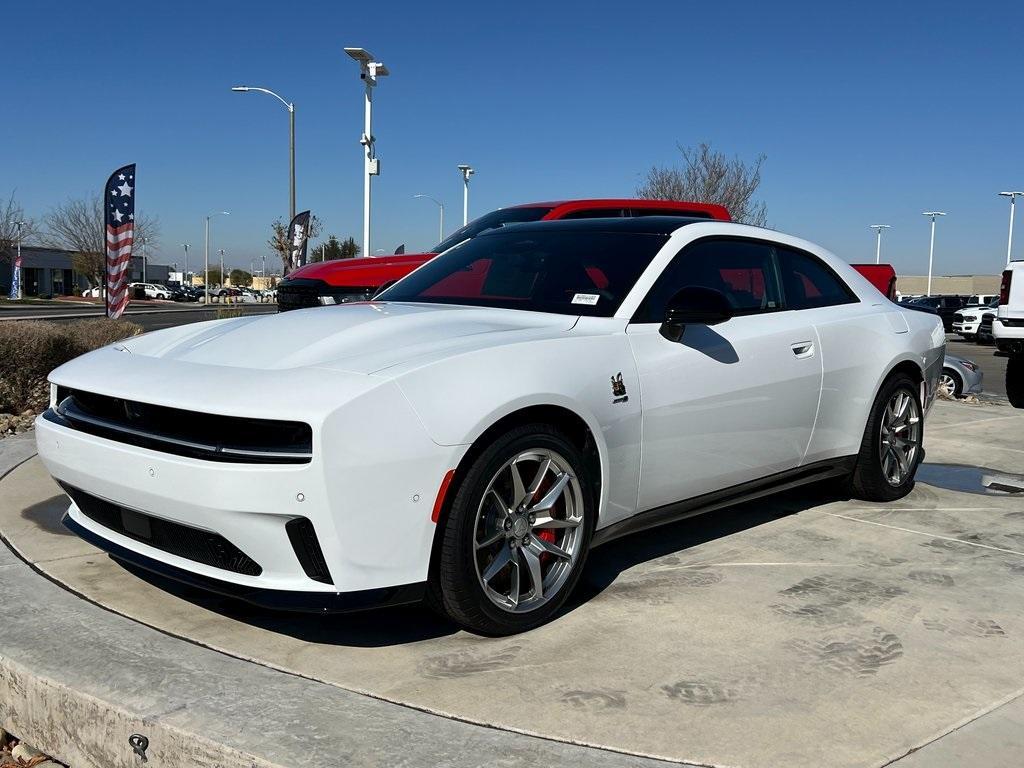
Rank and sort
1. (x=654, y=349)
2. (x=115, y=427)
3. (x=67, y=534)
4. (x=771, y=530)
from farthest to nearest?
(x=771, y=530)
(x=67, y=534)
(x=654, y=349)
(x=115, y=427)

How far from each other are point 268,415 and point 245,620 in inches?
38.4

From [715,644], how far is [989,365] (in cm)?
2049

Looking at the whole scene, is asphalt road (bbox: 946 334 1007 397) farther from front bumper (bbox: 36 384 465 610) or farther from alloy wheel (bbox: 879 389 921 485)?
front bumper (bbox: 36 384 465 610)

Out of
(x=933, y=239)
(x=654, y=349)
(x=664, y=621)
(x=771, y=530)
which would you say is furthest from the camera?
(x=933, y=239)

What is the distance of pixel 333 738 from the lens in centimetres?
251

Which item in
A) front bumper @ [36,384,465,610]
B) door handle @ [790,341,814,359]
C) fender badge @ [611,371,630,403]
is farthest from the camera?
door handle @ [790,341,814,359]

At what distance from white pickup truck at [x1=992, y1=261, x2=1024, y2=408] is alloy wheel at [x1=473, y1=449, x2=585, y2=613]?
27.4ft

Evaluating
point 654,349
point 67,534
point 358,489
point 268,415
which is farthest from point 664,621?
point 67,534

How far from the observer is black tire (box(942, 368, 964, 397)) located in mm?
11602

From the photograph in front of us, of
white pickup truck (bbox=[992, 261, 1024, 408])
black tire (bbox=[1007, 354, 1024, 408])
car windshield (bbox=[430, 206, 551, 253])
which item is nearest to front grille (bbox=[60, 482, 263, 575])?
car windshield (bbox=[430, 206, 551, 253])

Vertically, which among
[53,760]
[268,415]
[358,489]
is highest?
[268,415]

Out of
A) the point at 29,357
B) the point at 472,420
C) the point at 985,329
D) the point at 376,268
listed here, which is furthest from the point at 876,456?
the point at 985,329

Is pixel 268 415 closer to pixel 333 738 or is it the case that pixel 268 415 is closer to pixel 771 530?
pixel 333 738

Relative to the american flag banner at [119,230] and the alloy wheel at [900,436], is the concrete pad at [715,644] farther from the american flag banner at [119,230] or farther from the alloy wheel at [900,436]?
the american flag banner at [119,230]
